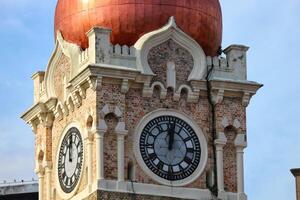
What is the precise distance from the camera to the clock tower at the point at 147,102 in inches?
1858

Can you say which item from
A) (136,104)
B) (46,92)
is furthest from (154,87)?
(46,92)

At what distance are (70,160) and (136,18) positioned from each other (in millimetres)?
5344

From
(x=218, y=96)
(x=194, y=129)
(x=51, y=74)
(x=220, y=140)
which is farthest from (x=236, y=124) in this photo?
(x=51, y=74)

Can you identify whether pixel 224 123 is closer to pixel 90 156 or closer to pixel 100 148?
pixel 100 148

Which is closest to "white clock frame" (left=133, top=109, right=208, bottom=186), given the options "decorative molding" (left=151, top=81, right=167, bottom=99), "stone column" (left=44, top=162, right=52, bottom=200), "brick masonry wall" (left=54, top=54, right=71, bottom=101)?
"decorative molding" (left=151, top=81, right=167, bottom=99)

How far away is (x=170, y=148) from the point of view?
48.0 m

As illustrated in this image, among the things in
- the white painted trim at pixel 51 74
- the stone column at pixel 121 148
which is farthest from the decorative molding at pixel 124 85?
the white painted trim at pixel 51 74

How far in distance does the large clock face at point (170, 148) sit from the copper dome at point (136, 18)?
2.97 metres

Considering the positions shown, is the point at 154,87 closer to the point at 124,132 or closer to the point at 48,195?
the point at 124,132

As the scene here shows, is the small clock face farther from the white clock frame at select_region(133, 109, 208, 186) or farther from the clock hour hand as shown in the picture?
the clock hour hand

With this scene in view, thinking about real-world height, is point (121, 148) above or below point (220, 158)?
above

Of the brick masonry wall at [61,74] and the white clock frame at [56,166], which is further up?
the brick masonry wall at [61,74]

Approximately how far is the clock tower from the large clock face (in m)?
0.03

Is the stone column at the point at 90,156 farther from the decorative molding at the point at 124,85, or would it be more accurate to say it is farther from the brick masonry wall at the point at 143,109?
the decorative molding at the point at 124,85
